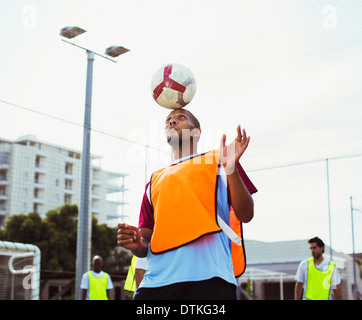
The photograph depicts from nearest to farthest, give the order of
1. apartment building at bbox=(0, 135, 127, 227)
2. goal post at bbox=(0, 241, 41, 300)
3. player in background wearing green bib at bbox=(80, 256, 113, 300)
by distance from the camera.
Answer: player in background wearing green bib at bbox=(80, 256, 113, 300) < goal post at bbox=(0, 241, 41, 300) < apartment building at bbox=(0, 135, 127, 227)

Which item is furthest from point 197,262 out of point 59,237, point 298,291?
point 59,237

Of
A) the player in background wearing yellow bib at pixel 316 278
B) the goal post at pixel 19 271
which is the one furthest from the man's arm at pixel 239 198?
the goal post at pixel 19 271

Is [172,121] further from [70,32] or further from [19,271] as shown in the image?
[19,271]

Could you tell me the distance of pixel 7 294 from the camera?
40.3 feet

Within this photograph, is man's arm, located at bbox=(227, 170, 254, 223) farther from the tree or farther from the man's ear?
the tree

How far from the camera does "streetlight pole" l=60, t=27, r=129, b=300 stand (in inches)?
358

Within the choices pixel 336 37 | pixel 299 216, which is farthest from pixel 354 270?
pixel 336 37

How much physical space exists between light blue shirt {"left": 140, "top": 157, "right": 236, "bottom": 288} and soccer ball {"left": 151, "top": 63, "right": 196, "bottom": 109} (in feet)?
2.30

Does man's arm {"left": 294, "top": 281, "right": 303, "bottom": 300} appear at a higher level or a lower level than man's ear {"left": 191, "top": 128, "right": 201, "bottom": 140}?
lower

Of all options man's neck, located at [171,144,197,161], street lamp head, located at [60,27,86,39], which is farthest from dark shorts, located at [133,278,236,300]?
street lamp head, located at [60,27,86,39]

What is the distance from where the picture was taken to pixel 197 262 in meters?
2.15
